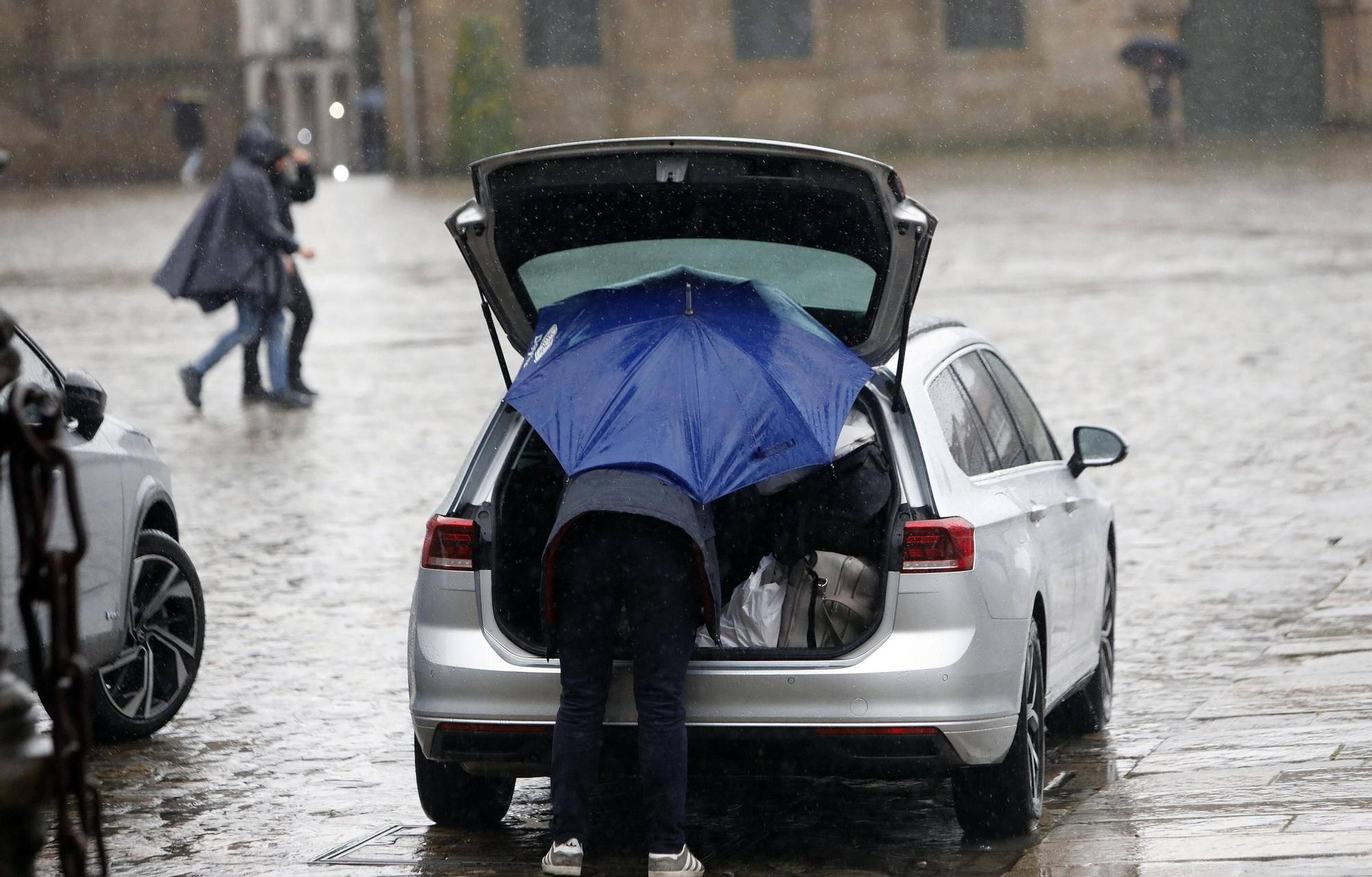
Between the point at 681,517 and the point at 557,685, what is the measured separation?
1.84 ft

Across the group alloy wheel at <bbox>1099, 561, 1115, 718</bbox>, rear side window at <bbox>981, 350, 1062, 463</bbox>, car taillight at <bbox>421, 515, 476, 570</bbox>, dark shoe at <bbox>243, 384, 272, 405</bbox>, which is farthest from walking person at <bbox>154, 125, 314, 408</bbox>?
car taillight at <bbox>421, 515, 476, 570</bbox>

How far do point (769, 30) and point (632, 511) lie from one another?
47.5 m

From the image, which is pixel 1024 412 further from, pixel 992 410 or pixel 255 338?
pixel 255 338

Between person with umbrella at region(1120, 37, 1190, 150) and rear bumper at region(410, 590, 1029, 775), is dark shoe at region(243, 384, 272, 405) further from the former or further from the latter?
person with umbrella at region(1120, 37, 1190, 150)

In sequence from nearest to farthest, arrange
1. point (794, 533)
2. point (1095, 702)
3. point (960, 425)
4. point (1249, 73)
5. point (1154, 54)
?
point (794, 533), point (960, 425), point (1095, 702), point (1154, 54), point (1249, 73)

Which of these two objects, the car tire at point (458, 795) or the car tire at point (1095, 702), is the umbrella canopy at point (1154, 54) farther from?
the car tire at point (458, 795)

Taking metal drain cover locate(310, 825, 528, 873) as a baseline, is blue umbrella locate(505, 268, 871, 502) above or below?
above

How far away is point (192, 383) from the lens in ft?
53.5

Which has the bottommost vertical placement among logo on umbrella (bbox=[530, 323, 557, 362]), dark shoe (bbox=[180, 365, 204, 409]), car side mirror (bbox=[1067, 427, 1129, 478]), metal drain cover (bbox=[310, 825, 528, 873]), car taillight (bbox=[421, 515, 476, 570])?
dark shoe (bbox=[180, 365, 204, 409])

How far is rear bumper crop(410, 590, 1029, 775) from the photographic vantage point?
5340mm

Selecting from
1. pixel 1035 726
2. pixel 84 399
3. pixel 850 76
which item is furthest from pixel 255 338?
pixel 850 76

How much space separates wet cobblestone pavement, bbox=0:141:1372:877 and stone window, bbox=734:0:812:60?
25.4m

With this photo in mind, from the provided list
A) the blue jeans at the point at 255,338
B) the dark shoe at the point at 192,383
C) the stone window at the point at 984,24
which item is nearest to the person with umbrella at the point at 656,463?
the blue jeans at the point at 255,338

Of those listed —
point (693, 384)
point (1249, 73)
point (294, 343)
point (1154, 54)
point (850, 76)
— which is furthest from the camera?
point (850, 76)
